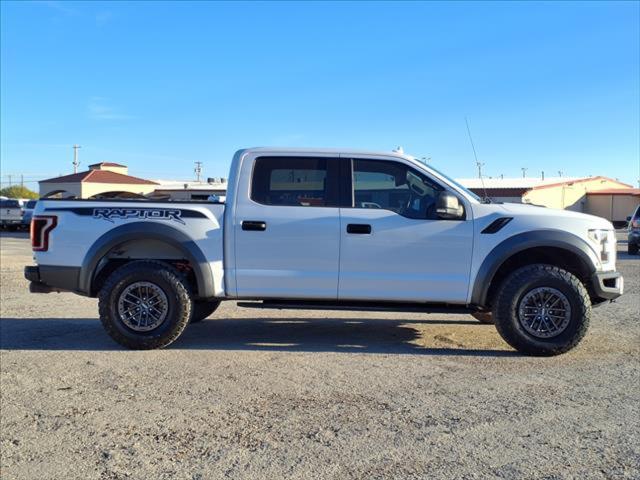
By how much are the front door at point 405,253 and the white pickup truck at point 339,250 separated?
0.04 feet

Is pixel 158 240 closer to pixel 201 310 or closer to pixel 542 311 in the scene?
pixel 201 310

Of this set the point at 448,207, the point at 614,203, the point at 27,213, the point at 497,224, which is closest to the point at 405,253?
the point at 448,207

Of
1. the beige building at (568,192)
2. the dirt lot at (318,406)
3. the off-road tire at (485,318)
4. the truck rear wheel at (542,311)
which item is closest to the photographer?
the dirt lot at (318,406)

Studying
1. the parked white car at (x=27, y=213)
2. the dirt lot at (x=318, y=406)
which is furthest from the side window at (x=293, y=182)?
the parked white car at (x=27, y=213)

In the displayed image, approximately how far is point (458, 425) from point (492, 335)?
3.20m

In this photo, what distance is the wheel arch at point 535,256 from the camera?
600 cm

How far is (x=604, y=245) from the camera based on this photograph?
619 cm

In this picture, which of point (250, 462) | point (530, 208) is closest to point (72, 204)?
point (250, 462)

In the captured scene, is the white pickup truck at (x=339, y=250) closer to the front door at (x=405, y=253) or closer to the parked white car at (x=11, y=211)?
the front door at (x=405, y=253)

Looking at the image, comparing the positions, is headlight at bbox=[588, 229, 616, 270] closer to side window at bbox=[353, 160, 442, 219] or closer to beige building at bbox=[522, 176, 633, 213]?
side window at bbox=[353, 160, 442, 219]

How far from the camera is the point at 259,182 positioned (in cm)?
641

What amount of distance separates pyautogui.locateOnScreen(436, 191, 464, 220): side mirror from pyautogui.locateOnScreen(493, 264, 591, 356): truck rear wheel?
0.87 meters

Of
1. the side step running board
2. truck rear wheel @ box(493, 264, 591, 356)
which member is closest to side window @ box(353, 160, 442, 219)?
the side step running board

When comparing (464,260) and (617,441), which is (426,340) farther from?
(617,441)
